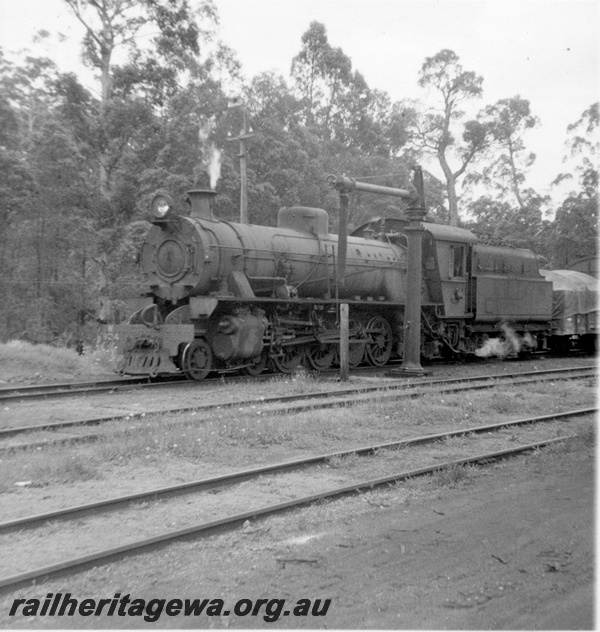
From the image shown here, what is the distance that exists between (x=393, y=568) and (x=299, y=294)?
11.0 metres

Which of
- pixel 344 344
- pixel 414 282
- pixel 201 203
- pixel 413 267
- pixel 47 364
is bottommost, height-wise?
pixel 47 364

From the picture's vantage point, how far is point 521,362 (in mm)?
18734

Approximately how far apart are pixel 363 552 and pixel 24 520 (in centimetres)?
220

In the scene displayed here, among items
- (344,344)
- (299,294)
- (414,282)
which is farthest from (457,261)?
(344,344)

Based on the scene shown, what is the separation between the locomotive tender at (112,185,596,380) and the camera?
12.7 meters

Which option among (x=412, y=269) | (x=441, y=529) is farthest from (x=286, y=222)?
(x=441, y=529)

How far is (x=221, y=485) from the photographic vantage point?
5.95 m

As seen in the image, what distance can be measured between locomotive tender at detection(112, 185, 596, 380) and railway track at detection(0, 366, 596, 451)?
2.34m

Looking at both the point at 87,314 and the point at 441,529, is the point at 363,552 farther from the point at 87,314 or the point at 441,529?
the point at 87,314

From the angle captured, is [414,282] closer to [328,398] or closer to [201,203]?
[328,398]

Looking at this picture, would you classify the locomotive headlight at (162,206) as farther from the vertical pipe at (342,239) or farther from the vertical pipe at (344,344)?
the vertical pipe at (344,344)

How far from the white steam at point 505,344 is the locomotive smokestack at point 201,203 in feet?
28.1

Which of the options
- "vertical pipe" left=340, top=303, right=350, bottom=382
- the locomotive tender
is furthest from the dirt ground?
"vertical pipe" left=340, top=303, right=350, bottom=382

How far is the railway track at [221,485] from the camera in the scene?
4.00 meters
